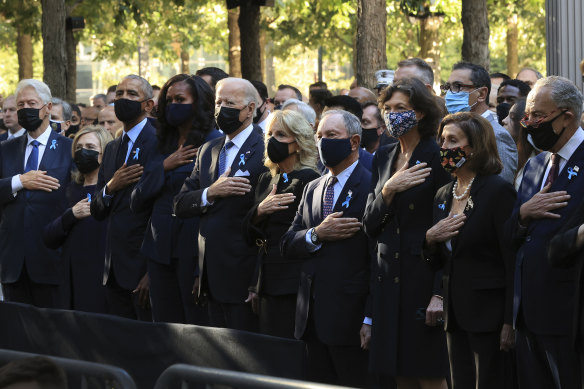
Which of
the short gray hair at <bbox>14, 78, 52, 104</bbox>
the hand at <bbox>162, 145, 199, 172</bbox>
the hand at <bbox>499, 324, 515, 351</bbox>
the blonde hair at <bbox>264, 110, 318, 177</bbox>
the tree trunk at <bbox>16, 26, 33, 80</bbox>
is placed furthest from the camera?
the tree trunk at <bbox>16, 26, 33, 80</bbox>

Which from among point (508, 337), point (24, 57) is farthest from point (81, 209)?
point (24, 57)

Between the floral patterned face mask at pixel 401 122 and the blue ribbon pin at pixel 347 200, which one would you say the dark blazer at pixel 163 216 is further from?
the floral patterned face mask at pixel 401 122

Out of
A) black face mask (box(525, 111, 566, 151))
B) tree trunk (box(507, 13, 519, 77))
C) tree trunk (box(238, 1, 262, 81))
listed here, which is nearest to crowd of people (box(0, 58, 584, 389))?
black face mask (box(525, 111, 566, 151))

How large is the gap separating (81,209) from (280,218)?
2.44 m

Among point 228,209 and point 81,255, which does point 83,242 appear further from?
point 228,209

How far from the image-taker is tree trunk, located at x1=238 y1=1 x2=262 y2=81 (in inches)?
756

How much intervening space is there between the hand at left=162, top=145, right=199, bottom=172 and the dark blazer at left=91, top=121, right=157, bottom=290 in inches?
11.5

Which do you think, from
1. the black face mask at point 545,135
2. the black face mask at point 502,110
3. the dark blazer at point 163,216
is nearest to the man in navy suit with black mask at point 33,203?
the dark blazer at point 163,216

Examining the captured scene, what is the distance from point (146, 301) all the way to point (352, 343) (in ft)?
8.34

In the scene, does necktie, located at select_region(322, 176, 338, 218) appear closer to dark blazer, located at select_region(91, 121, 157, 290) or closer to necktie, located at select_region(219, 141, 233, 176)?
necktie, located at select_region(219, 141, 233, 176)

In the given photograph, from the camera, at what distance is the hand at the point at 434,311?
6.61m

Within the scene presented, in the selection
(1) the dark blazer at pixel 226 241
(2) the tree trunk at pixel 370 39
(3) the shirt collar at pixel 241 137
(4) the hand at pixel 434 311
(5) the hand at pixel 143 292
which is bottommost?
(5) the hand at pixel 143 292

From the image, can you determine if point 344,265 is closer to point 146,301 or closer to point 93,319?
point 93,319

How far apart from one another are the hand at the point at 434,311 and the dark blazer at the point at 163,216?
248cm
